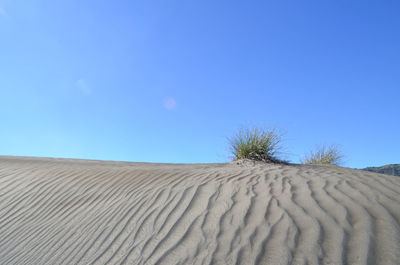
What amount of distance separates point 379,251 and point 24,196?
192 inches

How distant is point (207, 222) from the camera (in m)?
2.26

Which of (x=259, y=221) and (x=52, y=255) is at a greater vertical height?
(x=259, y=221)

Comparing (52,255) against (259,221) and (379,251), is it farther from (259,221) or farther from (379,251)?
(379,251)

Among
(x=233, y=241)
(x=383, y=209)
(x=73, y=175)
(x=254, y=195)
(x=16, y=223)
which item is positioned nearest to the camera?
(x=233, y=241)

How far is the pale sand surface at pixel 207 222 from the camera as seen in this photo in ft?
5.94

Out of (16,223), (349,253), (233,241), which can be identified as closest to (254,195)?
(233,241)

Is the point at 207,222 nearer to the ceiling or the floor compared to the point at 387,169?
nearer to the floor

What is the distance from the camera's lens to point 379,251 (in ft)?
5.56

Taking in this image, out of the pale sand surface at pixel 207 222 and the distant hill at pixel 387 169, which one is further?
the distant hill at pixel 387 169

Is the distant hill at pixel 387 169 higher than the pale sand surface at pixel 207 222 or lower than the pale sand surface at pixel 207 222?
higher

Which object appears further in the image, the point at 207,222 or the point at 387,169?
the point at 387,169

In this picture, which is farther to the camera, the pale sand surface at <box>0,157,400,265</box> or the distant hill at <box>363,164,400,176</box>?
the distant hill at <box>363,164,400,176</box>

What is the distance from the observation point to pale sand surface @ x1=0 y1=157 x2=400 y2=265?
5.94ft

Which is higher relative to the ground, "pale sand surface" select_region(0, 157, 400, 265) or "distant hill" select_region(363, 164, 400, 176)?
"distant hill" select_region(363, 164, 400, 176)
